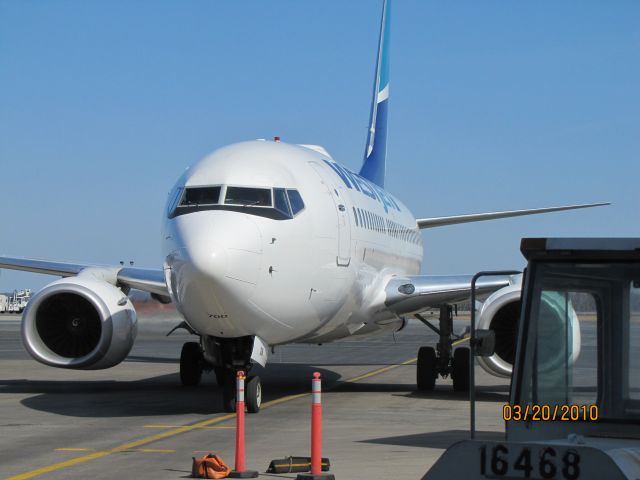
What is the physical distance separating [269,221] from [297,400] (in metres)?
3.67

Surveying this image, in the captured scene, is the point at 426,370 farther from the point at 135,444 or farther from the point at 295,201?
the point at 135,444

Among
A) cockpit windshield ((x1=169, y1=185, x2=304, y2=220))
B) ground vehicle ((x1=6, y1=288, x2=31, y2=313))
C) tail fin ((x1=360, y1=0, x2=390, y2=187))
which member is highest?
tail fin ((x1=360, y1=0, x2=390, y2=187))

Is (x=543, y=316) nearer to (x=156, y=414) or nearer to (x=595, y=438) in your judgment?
(x=595, y=438)

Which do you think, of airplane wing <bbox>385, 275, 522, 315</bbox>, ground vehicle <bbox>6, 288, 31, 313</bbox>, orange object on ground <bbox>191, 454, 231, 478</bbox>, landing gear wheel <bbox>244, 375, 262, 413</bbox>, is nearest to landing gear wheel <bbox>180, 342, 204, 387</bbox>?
airplane wing <bbox>385, 275, 522, 315</bbox>

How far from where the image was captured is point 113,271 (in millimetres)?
18281

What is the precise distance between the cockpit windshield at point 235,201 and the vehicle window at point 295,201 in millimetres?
19

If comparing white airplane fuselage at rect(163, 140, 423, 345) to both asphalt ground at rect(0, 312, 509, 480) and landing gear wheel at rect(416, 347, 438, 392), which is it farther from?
landing gear wheel at rect(416, 347, 438, 392)

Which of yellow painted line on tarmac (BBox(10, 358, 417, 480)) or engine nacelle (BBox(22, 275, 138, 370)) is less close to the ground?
engine nacelle (BBox(22, 275, 138, 370))

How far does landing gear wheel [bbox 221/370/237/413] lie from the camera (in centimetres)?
1405

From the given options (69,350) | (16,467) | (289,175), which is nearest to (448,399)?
(289,175)

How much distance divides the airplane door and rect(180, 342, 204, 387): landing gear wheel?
4234mm

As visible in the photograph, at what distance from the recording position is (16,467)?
965 centimetres
